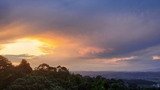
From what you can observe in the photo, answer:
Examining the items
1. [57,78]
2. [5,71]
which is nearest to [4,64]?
[5,71]

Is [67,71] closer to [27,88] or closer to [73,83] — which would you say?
[73,83]

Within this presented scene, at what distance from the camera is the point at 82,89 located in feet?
261

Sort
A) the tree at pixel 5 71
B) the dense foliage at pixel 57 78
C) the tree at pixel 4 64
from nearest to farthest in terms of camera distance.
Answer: the dense foliage at pixel 57 78 < the tree at pixel 5 71 < the tree at pixel 4 64

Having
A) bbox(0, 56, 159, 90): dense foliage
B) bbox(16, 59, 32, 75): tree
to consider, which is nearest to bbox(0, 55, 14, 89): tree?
bbox(0, 56, 159, 90): dense foliage

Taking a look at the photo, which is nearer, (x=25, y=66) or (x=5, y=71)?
(x=5, y=71)

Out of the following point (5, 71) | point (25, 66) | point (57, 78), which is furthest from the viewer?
point (25, 66)

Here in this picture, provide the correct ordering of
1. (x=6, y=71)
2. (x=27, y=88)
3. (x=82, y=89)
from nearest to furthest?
1. (x=27, y=88)
2. (x=82, y=89)
3. (x=6, y=71)

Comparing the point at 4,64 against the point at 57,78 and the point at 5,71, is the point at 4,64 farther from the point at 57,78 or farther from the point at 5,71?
the point at 57,78

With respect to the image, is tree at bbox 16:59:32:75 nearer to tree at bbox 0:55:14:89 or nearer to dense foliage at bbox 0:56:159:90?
dense foliage at bbox 0:56:159:90

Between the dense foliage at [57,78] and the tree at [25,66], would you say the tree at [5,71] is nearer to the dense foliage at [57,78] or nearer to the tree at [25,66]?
the dense foliage at [57,78]

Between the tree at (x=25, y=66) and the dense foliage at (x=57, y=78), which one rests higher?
the tree at (x=25, y=66)

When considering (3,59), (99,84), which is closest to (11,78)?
(3,59)

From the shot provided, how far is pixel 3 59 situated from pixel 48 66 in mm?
11061

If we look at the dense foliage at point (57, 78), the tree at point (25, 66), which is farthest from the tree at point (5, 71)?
the tree at point (25, 66)
